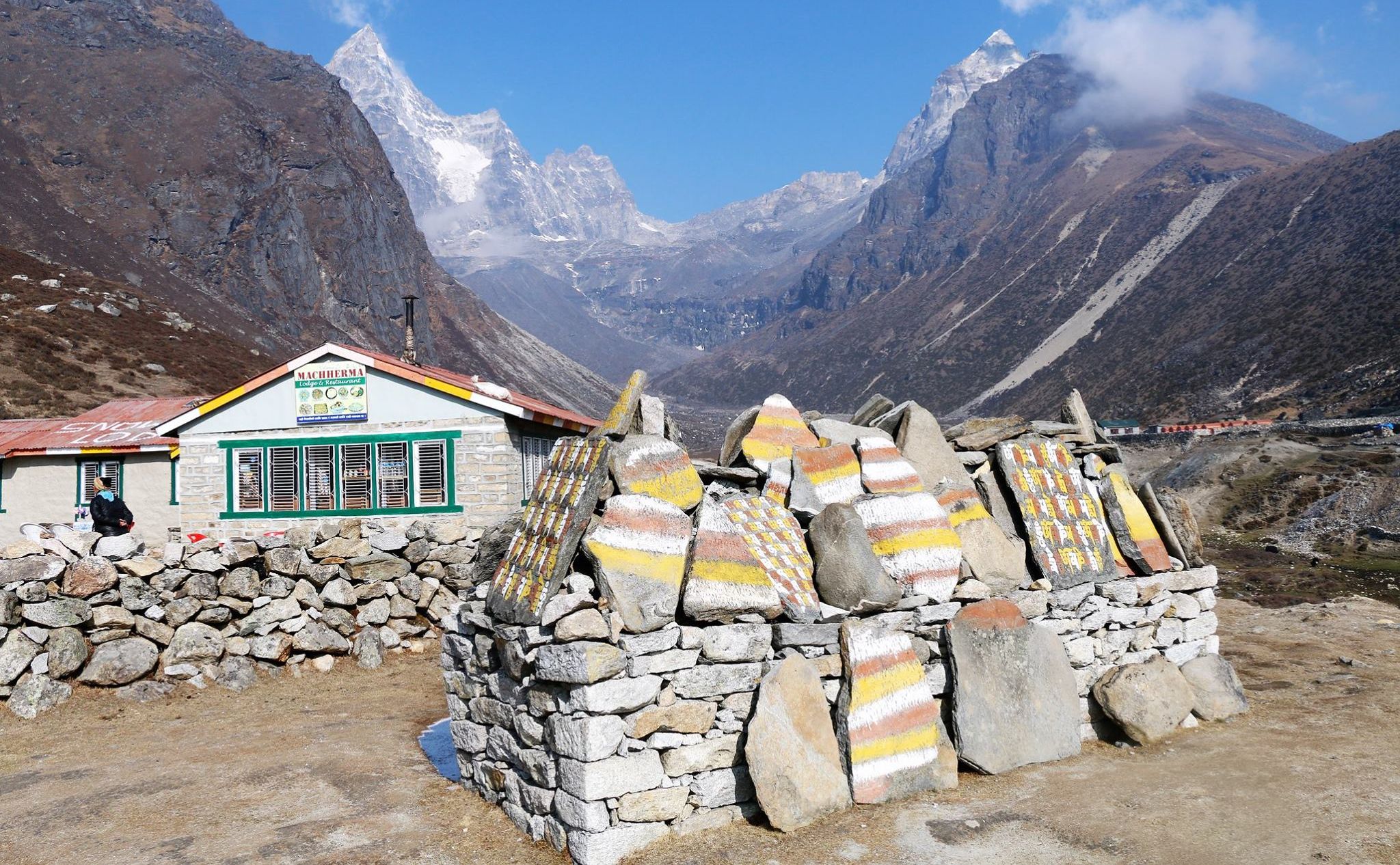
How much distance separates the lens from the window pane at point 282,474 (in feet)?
55.7

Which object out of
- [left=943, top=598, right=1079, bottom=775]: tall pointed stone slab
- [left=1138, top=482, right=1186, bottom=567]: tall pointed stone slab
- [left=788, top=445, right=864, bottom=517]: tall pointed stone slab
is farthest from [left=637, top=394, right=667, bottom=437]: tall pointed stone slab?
[left=1138, top=482, right=1186, bottom=567]: tall pointed stone slab

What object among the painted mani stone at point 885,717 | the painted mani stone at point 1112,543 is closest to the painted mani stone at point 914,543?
the painted mani stone at point 885,717

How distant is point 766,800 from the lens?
7.21 meters

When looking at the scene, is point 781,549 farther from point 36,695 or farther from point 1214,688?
point 36,695

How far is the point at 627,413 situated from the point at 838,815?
13.9ft

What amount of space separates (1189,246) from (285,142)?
110 metres

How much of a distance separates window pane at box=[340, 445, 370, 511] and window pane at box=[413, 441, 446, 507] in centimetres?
93

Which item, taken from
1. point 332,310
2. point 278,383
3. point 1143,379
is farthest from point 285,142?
point 278,383

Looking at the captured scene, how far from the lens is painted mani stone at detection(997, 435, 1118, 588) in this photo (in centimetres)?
952

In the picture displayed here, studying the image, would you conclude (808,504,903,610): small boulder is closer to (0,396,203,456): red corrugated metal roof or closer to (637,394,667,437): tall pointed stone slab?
(637,394,667,437): tall pointed stone slab

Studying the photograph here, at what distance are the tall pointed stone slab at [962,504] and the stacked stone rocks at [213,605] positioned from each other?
24.2ft

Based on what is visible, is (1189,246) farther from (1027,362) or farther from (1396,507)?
(1396,507)

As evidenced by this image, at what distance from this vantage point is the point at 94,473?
18.6m

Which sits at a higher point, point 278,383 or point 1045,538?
point 278,383
